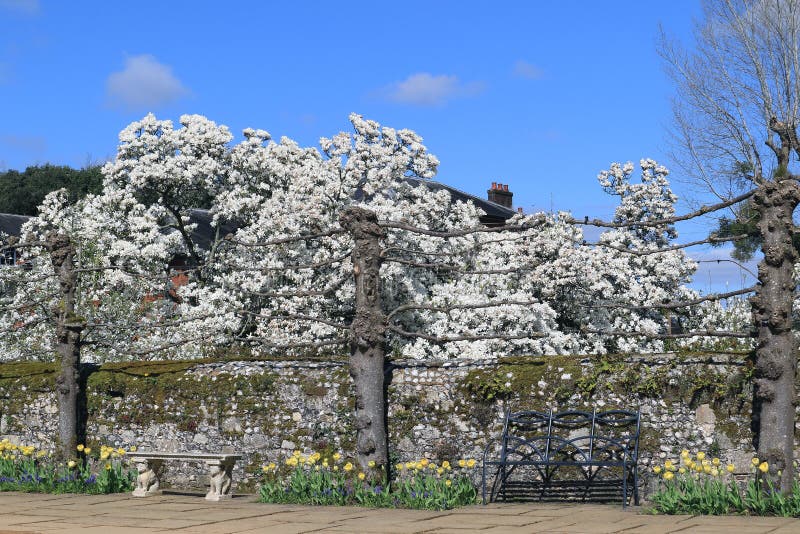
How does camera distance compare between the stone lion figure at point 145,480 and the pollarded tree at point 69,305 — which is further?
the pollarded tree at point 69,305

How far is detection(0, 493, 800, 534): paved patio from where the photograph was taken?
807 centimetres

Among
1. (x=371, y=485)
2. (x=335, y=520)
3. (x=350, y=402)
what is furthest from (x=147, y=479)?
(x=335, y=520)

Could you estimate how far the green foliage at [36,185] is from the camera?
52.4 metres

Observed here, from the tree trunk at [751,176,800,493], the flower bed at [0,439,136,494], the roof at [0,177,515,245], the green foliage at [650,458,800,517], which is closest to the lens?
the green foliage at [650,458,800,517]

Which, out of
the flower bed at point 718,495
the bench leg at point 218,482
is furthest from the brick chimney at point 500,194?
the flower bed at point 718,495

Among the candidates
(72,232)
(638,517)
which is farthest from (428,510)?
(72,232)

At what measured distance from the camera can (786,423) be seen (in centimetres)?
914

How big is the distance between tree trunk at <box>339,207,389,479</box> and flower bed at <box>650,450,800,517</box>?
320 cm

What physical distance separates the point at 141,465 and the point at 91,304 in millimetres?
8228

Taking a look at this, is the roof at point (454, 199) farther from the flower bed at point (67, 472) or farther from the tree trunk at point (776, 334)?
the tree trunk at point (776, 334)

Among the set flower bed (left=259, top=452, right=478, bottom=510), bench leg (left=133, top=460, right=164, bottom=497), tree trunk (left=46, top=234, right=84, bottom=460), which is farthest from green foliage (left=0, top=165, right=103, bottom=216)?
flower bed (left=259, top=452, right=478, bottom=510)

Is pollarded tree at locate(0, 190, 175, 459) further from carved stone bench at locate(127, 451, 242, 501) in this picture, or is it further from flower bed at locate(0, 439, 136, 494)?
carved stone bench at locate(127, 451, 242, 501)

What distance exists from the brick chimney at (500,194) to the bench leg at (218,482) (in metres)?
26.2

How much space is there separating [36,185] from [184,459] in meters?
46.3
